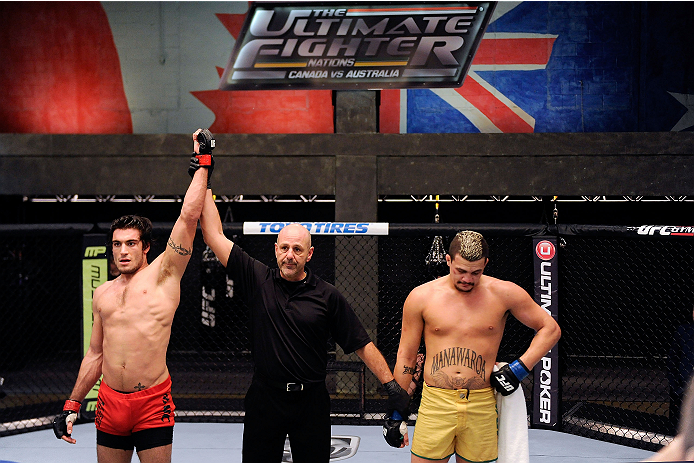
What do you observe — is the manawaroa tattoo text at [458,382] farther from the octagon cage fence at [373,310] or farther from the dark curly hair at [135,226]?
the octagon cage fence at [373,310]

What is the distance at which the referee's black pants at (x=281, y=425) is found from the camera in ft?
10.3

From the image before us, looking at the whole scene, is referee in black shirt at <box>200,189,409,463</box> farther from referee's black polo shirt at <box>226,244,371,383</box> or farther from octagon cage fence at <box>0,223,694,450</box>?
octagon cage fence at <box>0,223,694,450</box>

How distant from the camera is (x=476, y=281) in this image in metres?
3.32

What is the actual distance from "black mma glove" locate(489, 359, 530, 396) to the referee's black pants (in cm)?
94

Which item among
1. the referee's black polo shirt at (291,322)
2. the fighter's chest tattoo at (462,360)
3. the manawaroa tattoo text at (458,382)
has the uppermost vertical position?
the referee's black polo shirt at (291,322)

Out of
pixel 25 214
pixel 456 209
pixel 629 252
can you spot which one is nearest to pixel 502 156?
pixel 456 209

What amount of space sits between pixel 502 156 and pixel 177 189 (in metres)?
Result: 3.76

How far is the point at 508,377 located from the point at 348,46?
4.95 metres

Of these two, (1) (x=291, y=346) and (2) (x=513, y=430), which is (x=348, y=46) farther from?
(2) (x=513, y=430)

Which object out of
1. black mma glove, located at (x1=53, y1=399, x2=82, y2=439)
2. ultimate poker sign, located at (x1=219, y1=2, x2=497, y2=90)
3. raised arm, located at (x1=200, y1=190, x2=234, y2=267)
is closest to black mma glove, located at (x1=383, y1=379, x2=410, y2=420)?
raised arm, located at (x1=200, y1=190, x2=234, y2=267)

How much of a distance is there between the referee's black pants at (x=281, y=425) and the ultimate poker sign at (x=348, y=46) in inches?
185

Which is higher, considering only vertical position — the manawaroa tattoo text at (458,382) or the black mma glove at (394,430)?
the manawaroa tattoo text at (458,382)

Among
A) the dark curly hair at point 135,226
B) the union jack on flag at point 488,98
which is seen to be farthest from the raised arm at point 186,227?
the union jack on flag at point 488,98

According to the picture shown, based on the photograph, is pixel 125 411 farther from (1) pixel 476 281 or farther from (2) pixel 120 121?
(2) pixel 120 121
